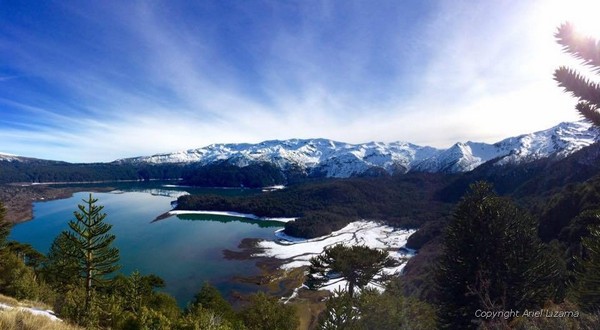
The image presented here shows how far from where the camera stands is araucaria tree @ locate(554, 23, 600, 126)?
281 cm

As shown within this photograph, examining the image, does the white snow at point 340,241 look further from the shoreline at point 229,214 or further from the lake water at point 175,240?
the shoreline at point 229,214

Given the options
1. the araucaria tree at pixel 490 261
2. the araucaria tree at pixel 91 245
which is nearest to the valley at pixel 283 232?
the araucaria tree at pixel 490 261

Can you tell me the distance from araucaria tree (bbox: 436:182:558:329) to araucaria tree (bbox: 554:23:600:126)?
66.2ft

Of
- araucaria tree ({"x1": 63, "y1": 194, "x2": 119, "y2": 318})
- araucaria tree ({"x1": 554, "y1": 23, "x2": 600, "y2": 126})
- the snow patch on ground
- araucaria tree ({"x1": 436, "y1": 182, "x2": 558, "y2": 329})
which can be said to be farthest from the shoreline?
araucaria tree ({"x1": 554, "y1": 23, "x2": 600, "y2": 126})

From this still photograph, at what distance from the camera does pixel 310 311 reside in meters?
56.9

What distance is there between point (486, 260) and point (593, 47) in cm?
2271

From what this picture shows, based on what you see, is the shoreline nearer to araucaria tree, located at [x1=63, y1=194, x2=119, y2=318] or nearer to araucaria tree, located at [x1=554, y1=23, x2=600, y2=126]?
araucaria tree, located at [x1=63, y1=194, x2=119, y2=318]

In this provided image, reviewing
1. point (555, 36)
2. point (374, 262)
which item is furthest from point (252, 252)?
point (555, 36)

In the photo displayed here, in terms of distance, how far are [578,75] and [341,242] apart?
80.3 metres

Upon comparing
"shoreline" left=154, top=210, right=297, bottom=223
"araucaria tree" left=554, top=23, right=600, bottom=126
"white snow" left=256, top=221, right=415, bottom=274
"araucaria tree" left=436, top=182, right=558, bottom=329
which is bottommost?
"white snow" left=256, top=221, right=415, bottom=274

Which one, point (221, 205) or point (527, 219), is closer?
point (527, 219)

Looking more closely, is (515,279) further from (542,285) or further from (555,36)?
(555,36)

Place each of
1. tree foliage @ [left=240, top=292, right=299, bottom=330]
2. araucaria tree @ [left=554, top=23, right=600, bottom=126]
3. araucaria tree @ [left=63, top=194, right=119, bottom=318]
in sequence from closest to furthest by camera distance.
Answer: araucaria tree @ [left=554, top=23, right=600, bottom=126], araucaria tree @ [left=63, top=194, right=119, bottom=318], tree foliage @ [left=240, top=292, right=299, bottom=330]

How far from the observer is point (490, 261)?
2166 cm
